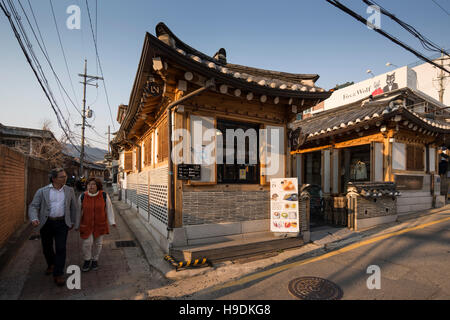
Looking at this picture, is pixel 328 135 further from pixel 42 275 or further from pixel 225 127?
pixel 42 275

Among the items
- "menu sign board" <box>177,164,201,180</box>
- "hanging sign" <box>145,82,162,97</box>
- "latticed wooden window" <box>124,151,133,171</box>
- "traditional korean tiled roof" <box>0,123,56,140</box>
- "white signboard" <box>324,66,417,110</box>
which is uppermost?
"white signboard" <box>324,66,417,110</box>

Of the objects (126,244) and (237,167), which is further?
(126,244)

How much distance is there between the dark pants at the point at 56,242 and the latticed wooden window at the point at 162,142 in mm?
2917

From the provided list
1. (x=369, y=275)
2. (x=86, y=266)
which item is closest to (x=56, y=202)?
(x=86, y=266)

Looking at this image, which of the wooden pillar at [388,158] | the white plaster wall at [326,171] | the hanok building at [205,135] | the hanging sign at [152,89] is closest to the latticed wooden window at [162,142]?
the hanok building at [205,135]

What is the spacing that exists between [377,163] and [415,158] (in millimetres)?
2695

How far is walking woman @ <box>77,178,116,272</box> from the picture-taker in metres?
4.83

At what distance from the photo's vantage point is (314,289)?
4020mm

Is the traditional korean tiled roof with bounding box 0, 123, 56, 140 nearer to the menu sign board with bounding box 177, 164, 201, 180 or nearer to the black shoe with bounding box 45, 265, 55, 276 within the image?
the black shoe with bounding box 45, 265, 55, 276

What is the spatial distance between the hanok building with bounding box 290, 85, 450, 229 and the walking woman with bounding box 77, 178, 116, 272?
18.2 feet

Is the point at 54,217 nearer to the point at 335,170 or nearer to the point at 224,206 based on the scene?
the point at 224,206

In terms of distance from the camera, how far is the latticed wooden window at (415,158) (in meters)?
10.4

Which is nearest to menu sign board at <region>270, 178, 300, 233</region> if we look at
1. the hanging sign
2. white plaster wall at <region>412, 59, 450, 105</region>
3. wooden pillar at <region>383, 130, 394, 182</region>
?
the hanging sign

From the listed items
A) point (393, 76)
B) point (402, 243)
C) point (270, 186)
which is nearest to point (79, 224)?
→ point (270, 186)
